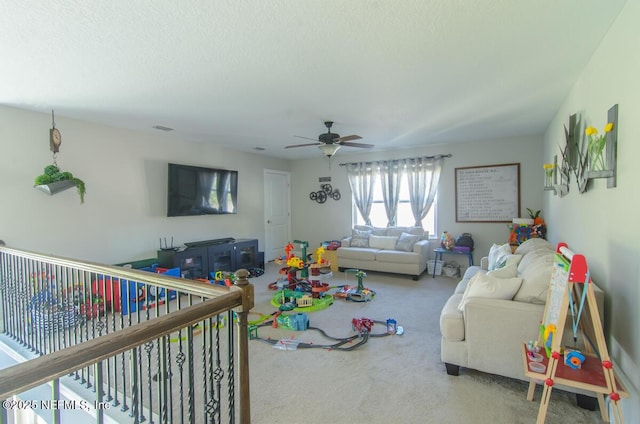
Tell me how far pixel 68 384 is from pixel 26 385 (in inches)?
86.5

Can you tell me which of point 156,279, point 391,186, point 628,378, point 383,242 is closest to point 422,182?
point 391,186

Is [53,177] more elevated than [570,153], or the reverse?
[570,153]

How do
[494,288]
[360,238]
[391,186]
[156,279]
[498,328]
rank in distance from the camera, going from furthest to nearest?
[391,186] → [360,238] → [494,288] → [498,328] → [156,279]

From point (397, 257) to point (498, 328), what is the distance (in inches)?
121

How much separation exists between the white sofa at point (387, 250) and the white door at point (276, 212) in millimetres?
1839

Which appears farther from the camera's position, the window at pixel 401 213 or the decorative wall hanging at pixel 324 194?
the decorative wall hanging at pixel 324 194

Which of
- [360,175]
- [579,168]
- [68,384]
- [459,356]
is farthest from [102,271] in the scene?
[360,175]

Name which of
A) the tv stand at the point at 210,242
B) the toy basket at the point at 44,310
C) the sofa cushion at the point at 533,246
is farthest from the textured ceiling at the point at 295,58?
the tv stand at the point at 210,242

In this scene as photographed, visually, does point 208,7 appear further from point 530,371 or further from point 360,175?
point 360,175

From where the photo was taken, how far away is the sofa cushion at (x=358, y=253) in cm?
555

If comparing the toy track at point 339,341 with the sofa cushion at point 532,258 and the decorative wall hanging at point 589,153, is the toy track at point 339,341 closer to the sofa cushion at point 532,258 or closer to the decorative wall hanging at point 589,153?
the sofa cushion at point 532,258

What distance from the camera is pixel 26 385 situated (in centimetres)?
73

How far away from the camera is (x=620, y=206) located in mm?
1775

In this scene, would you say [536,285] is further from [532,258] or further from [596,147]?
[596,147]
